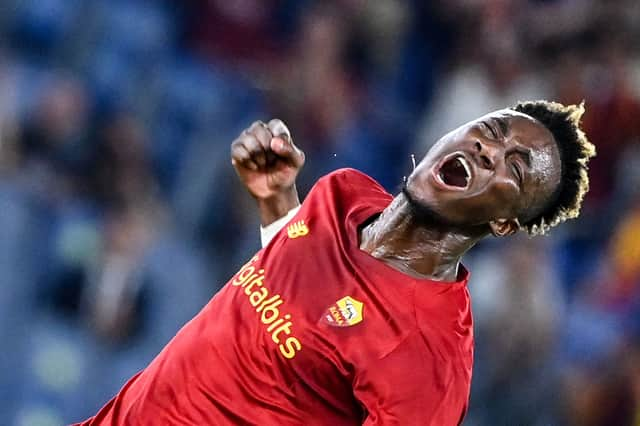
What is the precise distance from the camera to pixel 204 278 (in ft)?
17.7

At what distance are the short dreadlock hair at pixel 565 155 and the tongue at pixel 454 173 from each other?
23 centimetres

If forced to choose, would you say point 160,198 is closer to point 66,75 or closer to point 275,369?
point 66,75

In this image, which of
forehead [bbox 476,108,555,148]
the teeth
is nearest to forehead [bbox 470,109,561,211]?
forehead [bbox 476,108,555,148]

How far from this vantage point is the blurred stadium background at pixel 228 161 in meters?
5.15

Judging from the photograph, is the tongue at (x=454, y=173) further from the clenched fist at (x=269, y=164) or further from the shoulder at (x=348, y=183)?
the clenched fist at (x=269, y=164)

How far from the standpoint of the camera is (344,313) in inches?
110

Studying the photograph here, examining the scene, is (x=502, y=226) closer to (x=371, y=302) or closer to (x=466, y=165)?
(x=466, y=165)

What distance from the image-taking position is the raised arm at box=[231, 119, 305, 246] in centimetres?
318

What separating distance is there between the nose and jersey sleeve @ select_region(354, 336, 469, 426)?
19.2 inches

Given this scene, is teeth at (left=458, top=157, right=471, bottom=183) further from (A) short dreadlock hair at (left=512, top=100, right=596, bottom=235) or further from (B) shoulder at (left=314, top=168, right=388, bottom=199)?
(B) shoulder at (left=314, top=168, right=388, bottom=199)

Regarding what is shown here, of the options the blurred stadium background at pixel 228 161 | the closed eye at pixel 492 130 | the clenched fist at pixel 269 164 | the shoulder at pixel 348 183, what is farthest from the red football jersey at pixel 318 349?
the blurred stadium background at pixel 228 161

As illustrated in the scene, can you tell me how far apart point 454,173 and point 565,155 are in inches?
11.9

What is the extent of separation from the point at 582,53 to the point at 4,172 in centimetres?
298

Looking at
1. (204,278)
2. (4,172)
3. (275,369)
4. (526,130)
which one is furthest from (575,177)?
(4,172)
